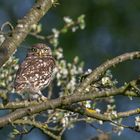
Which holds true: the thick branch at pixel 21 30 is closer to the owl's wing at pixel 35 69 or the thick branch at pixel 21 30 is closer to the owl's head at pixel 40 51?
the owl's wing at pixel 35 69

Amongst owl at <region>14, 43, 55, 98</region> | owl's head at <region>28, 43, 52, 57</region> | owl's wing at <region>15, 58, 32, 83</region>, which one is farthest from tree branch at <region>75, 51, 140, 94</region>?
owl's head at <region>28, 43, 52, 57</region>

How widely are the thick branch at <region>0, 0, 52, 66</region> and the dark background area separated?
11.9 m

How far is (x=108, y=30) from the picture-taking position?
867 inches

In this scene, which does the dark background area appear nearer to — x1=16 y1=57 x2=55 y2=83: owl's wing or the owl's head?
the owl's head

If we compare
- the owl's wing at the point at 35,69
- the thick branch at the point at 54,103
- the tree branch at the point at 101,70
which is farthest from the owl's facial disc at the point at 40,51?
the thick branch at the point at 54,103

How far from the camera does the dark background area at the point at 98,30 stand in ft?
65.5

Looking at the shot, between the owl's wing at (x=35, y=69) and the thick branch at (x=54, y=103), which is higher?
the owl's wing at (x=35, y=69)

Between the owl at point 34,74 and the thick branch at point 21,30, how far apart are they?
20.3 inches

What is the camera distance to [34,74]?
802 cm

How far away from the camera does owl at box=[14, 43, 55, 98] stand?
7520mm

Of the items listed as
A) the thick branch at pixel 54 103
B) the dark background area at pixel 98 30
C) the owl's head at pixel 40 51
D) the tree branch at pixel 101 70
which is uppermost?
the dark background area at pixel 98 30

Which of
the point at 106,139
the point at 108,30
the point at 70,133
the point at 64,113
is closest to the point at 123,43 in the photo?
the point at 108,30

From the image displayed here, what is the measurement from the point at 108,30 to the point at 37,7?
48.9 ft

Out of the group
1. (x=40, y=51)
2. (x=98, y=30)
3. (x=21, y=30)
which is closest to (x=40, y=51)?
(x=40, y=51)
